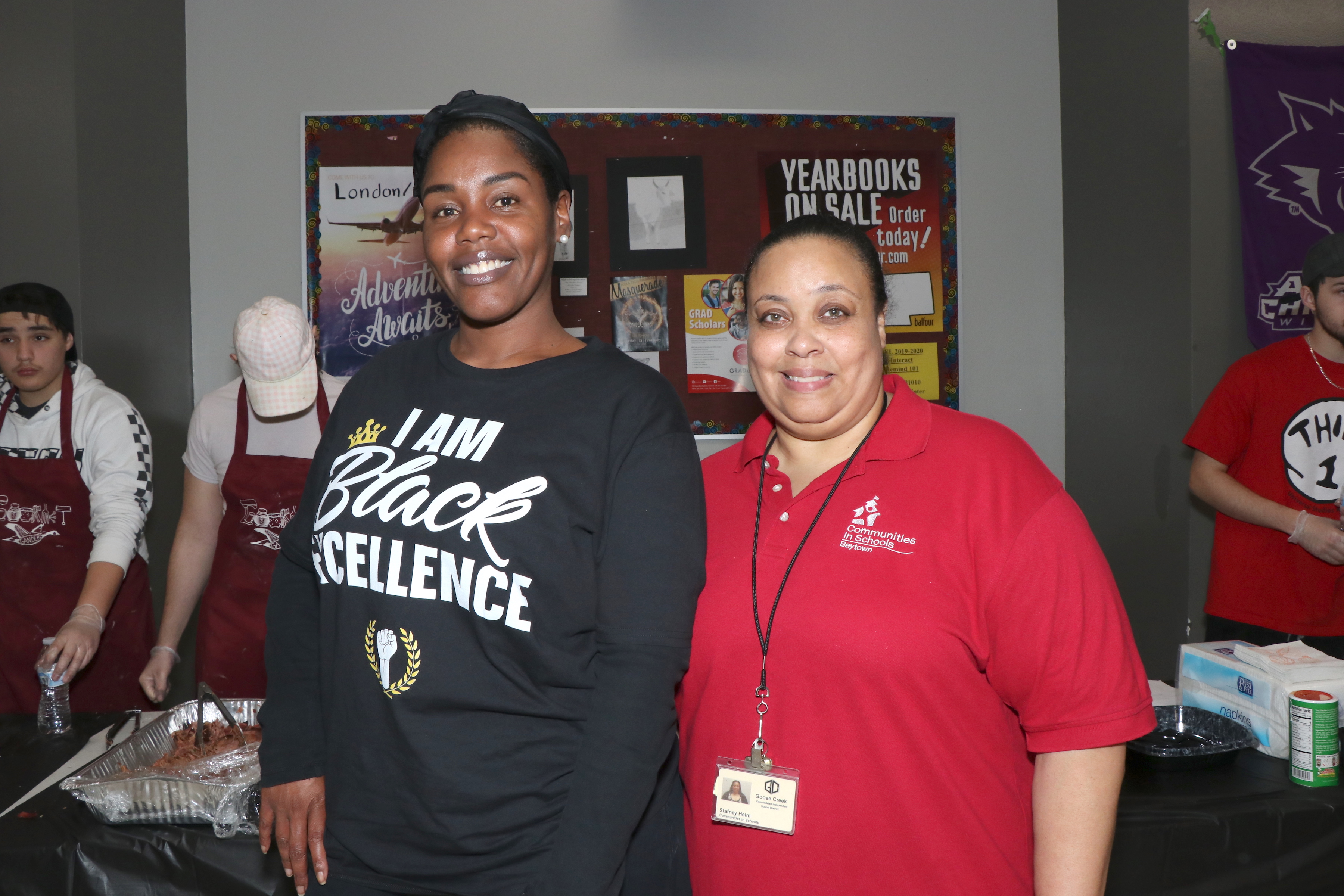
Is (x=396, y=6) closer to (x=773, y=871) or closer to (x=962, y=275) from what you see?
(x=962, y=275)

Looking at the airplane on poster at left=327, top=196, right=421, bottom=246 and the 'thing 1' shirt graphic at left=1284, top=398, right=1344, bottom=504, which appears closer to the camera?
the 'thing 1' shirt graphic at left=1284, top=398, right=1344, bottom=504

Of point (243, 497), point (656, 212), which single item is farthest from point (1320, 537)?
point (243, 497)

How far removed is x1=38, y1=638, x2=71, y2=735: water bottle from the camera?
196 cm

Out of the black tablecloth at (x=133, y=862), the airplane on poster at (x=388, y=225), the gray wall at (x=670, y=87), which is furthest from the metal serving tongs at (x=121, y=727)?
the airplane on poster at (x=388, y=225)

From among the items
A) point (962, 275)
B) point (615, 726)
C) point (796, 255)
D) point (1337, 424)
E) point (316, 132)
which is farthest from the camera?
point (962, 275)

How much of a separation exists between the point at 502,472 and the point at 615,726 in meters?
0.30

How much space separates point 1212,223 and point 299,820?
317cm

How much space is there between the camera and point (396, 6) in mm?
3641

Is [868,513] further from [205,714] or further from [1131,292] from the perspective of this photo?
[1131,292]

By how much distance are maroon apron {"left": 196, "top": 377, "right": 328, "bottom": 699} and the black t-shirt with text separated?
1.41m

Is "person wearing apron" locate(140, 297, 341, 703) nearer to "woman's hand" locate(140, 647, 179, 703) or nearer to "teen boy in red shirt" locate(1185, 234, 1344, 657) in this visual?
"woman's hand" locate(140, 647, 179, 703)

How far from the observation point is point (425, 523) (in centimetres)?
105

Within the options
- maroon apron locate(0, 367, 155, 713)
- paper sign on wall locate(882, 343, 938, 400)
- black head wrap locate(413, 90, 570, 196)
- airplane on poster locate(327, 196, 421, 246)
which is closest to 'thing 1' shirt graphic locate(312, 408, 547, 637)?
black head wrap locate(413, 90, 570, 196)

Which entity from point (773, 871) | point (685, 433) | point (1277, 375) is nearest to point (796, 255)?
point (685, 433)
